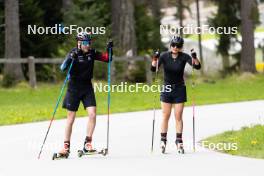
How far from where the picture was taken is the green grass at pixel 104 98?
68.8ft

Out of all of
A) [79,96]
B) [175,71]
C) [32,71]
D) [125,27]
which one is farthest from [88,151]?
[125,27]

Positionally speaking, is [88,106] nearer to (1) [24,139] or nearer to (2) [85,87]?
(2) [85,87]

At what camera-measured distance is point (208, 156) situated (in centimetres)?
1259

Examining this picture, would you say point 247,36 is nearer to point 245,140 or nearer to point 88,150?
point 245,140

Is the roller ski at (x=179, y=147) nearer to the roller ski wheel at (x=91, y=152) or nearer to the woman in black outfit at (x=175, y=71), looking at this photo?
the woman in black outfit at (x=175, y=71)

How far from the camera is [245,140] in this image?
13.9 metres

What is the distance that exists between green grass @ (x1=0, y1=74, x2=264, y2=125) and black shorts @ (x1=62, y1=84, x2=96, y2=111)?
20.0 feet

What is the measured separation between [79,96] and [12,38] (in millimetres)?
18596

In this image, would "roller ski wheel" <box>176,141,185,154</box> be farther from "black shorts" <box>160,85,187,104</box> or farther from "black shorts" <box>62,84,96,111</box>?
"black shorts" <box>62,84,96,111</box>

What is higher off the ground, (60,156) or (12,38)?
(12,38)

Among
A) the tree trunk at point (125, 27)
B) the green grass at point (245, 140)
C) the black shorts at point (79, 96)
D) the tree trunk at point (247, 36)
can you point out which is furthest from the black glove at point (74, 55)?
the tree trunk at point (247, 36)

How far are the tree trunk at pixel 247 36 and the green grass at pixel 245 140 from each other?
20666mm

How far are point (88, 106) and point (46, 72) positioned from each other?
20367mm

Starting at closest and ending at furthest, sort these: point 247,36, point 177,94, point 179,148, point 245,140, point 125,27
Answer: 1. point 179,148
2. point 177,94
3. point 245,140
4. point 125,27
5. point 247,36
